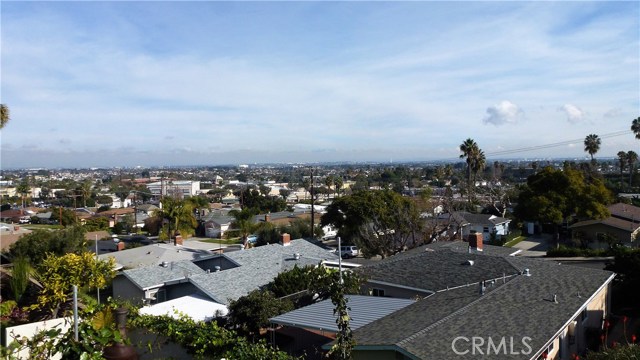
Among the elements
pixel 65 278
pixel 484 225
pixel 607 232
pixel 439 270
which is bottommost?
pixel 484 225

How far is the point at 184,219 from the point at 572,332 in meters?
35.9

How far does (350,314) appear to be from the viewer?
15.9 m

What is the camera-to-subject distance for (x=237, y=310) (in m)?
18.7

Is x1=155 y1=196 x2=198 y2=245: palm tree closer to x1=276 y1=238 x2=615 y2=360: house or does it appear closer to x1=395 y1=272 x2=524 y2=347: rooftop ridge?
x1=276 y1=238 x2=615 y2=360: house

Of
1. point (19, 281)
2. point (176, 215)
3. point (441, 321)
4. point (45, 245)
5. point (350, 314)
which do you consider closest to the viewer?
point (441, 321)

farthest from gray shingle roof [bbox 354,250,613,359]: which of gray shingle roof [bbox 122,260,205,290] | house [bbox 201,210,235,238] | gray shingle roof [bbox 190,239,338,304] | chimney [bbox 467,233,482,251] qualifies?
house [bbox 201,210,235,238]

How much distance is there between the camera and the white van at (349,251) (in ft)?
144

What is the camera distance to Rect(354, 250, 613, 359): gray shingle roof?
→ 39.6ft

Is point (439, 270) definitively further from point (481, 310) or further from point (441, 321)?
point (441, 321)

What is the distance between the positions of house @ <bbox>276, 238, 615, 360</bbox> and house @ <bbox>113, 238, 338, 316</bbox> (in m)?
5.67

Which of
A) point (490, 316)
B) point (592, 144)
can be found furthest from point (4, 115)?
point (592, 144)

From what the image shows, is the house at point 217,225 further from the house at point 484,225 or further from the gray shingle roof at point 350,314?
the gray shingle roof at point 350,314

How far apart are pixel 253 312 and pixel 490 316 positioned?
8.35m

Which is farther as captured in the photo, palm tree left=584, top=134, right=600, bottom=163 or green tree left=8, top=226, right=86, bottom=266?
palm tree left=584, top=134, right=600, bottom=163
